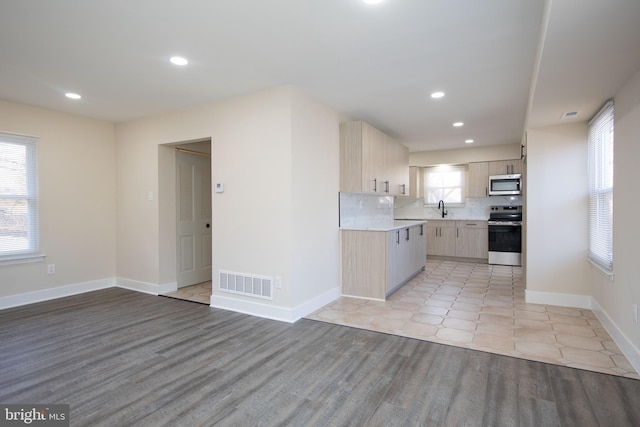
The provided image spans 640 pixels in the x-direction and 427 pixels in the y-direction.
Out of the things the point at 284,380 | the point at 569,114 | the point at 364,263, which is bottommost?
the point at 284,380

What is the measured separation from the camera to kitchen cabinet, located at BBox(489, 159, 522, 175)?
273 inches

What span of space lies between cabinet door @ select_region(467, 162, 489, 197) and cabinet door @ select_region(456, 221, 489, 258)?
2.12ft

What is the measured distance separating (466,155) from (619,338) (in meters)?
5.17

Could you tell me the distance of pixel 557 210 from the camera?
13.3 ft

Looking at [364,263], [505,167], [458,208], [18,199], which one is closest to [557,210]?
[364,263]

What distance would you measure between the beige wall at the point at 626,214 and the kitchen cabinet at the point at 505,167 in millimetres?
4214

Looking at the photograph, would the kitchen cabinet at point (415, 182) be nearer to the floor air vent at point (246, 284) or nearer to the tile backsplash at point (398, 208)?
the tile backsplash at point (398, 208)

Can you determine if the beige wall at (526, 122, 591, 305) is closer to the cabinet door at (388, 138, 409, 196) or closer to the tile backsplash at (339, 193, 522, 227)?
the cabinet door at (388, 138, 409, 196)

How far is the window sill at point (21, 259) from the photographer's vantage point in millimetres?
4070

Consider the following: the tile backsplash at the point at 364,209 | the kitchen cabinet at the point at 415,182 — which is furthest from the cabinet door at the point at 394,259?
the kitchen cabinet at the point at 415,182

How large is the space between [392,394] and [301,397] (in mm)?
585

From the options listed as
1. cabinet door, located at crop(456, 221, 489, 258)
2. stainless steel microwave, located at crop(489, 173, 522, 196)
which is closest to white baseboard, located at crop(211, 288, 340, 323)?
cabinet door, located at crop(456, 221, 489, 258)

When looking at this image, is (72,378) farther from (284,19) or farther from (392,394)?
(284,19)

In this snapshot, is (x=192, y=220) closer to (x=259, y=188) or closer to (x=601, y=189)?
(x=259, y=188)
